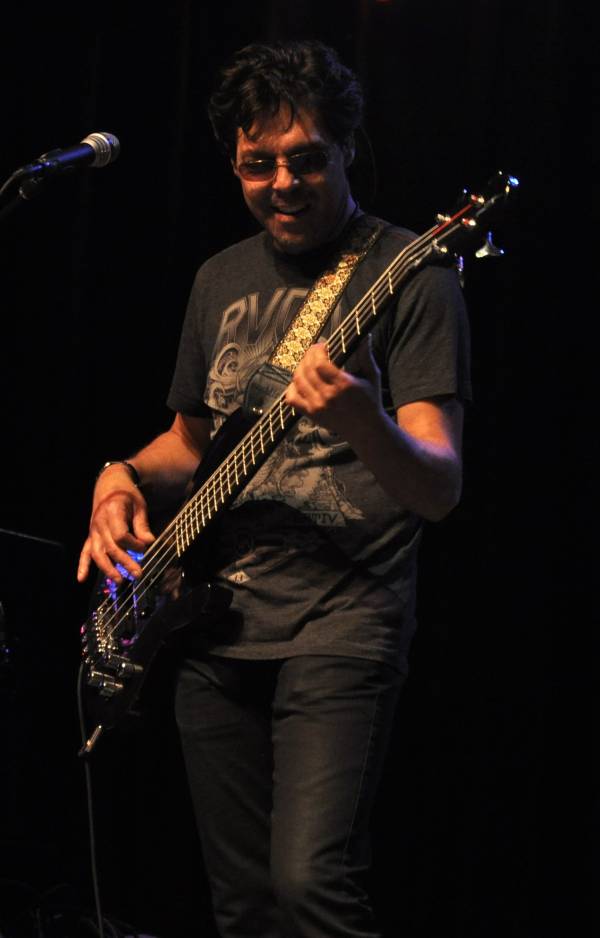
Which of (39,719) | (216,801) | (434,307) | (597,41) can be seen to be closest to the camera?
(434,307)

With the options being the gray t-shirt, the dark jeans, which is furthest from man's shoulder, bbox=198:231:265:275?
the dark jeans

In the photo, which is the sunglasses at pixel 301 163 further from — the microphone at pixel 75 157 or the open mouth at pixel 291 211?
the microphone at pixel 75 157

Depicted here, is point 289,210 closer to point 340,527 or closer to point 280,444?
point 280,444

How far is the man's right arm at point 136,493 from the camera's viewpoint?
7.76 ft

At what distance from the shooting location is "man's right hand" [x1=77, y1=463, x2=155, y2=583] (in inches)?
92.7

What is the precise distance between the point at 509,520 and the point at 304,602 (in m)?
0.97

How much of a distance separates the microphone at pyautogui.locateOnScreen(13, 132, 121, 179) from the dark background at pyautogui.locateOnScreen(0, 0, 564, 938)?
0.95 metres

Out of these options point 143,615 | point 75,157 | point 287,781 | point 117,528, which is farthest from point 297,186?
point 287,781

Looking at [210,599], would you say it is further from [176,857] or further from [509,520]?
[176,857]

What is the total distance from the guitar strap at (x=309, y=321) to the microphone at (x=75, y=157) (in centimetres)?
48

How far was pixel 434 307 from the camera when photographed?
81.2 inches

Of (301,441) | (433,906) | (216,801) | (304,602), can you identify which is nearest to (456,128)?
(301,441)

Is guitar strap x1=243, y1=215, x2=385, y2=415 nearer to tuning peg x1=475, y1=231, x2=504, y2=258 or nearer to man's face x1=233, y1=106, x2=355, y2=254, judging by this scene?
man's face x1=233, y1=106, x2=355, y2=254

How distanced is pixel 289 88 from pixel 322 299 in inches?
17.4
